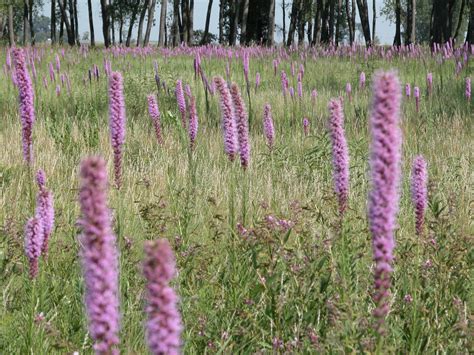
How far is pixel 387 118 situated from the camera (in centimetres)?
130

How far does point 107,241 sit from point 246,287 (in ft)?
7.74

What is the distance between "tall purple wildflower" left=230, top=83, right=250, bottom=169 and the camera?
3316 millimetres

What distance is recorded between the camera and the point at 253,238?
11.5 feet

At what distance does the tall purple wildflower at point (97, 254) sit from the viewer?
956 mm

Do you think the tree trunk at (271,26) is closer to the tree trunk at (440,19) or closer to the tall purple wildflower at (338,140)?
the tree trunk at (440,19)

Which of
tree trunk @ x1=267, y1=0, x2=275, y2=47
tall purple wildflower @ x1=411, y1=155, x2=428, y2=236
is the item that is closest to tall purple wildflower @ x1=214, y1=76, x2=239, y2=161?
tall purple wildflower @ x1=411, y1=155, x2=428, y2=236

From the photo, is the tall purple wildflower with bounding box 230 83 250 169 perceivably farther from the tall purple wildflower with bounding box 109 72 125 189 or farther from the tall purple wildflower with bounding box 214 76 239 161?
the tall purple wildflower with bounding box 109 72 125 189

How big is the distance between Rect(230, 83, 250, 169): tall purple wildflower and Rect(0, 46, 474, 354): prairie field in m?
0.15

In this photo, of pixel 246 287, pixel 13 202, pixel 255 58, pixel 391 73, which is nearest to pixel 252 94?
pixel 255 58

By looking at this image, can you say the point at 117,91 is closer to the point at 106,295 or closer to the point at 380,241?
the point at 380,241

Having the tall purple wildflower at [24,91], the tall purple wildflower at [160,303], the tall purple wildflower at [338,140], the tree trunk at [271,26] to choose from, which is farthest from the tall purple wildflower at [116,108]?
the tree trunk at [271,26]

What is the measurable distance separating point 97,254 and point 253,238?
102 inches

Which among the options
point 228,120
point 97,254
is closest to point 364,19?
point 228,120

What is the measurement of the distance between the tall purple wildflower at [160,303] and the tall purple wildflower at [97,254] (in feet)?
0.25
